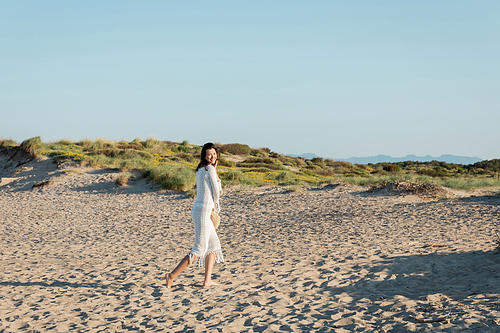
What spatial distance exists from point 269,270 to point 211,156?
8.28 ft

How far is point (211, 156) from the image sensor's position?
5.18 meters

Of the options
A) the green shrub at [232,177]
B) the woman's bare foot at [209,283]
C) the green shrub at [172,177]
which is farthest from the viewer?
the green shrub at [232,177]

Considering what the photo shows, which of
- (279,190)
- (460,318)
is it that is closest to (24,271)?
(460,318)

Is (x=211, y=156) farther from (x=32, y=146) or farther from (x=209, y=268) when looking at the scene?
(x=32, y=146)

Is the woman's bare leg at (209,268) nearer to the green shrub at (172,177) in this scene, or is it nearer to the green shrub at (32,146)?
the green shrub at (172,177)

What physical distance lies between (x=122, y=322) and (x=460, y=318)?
3805 mm


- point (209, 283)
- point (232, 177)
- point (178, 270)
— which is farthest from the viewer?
point (232, 177)

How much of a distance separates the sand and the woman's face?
189cm

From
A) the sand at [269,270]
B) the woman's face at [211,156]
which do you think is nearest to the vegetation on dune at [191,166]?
the sand at [269,270]

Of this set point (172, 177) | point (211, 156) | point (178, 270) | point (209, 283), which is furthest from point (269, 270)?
point (172, 177)

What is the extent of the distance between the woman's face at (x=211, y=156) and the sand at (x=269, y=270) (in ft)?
6.19

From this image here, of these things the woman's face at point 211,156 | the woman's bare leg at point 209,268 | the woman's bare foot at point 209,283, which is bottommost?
the woman's bare foot at point 209,283

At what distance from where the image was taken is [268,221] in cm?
1169

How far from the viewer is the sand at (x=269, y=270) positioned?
175 inches
